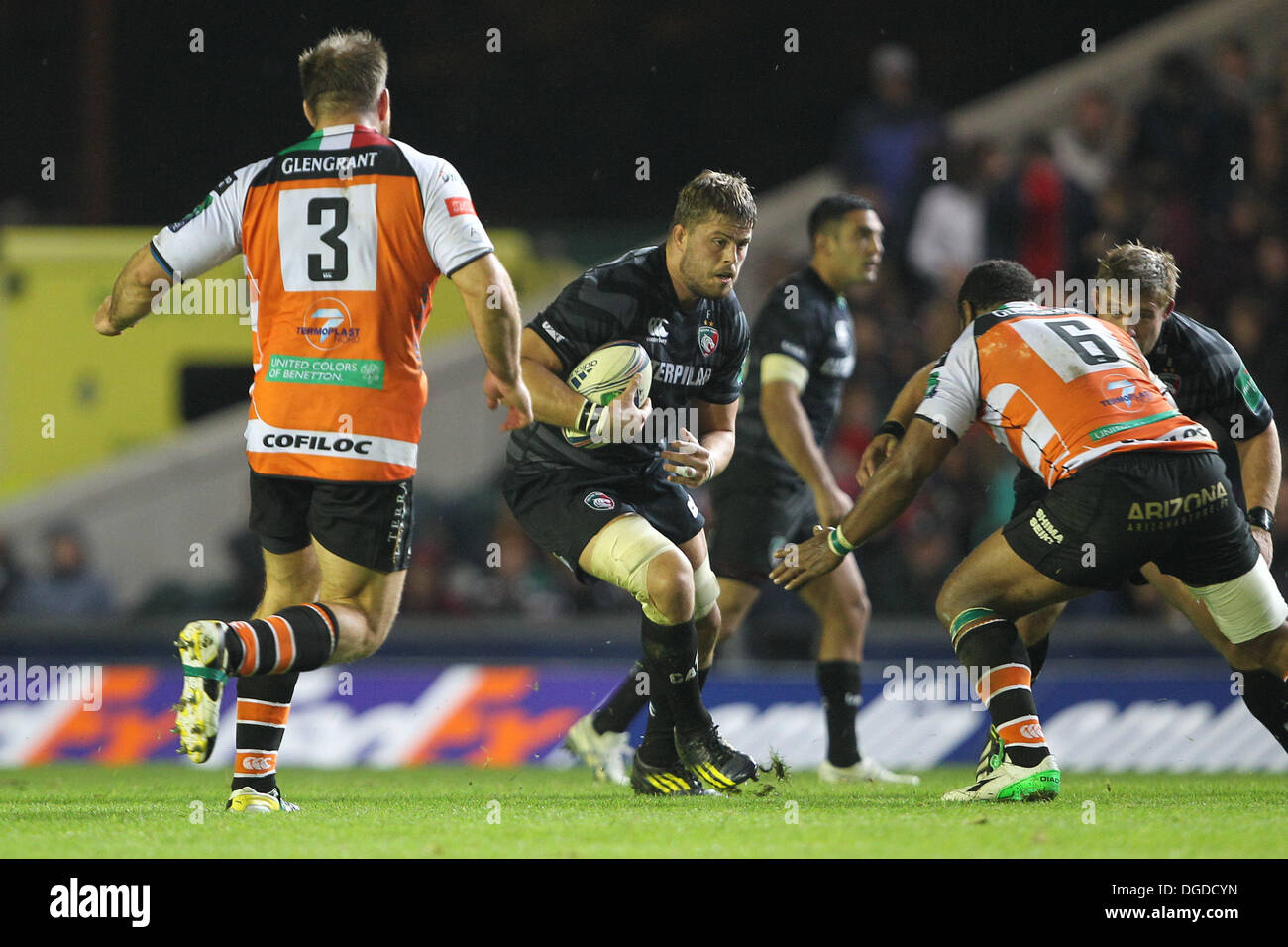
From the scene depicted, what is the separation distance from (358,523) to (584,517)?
917mm

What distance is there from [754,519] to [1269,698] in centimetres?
247

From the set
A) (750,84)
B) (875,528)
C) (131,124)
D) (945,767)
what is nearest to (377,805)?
(875,528)

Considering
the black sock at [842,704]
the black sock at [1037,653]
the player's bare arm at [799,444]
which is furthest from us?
the black sock at [842,704]

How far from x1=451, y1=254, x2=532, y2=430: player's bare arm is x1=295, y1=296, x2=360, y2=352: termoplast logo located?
1.35 feet

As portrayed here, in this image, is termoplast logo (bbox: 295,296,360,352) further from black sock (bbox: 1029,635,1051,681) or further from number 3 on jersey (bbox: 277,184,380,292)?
black sock (bbox: 1029,635,1051,681)

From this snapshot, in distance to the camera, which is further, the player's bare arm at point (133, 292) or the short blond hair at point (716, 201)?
the short blond hair at point (716, 201)

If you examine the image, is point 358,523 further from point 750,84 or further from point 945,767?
point 750,84

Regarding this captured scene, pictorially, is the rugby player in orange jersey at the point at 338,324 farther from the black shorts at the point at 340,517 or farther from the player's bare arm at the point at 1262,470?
the player's bare arm at the point at 1262,470

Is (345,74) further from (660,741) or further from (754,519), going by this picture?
(754,519)

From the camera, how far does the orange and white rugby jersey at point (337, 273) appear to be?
17.3 ft

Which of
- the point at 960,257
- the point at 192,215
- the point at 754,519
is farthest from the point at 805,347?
the point at 960,257

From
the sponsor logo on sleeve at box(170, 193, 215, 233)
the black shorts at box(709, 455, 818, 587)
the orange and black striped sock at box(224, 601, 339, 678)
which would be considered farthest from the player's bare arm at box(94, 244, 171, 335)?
the black shorts at box(709, 455, 818, 587)

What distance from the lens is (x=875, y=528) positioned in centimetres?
569

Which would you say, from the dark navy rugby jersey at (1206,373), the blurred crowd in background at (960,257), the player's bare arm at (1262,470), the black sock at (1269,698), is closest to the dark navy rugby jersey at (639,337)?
the dark navy rugby jersey at (1206,373)
